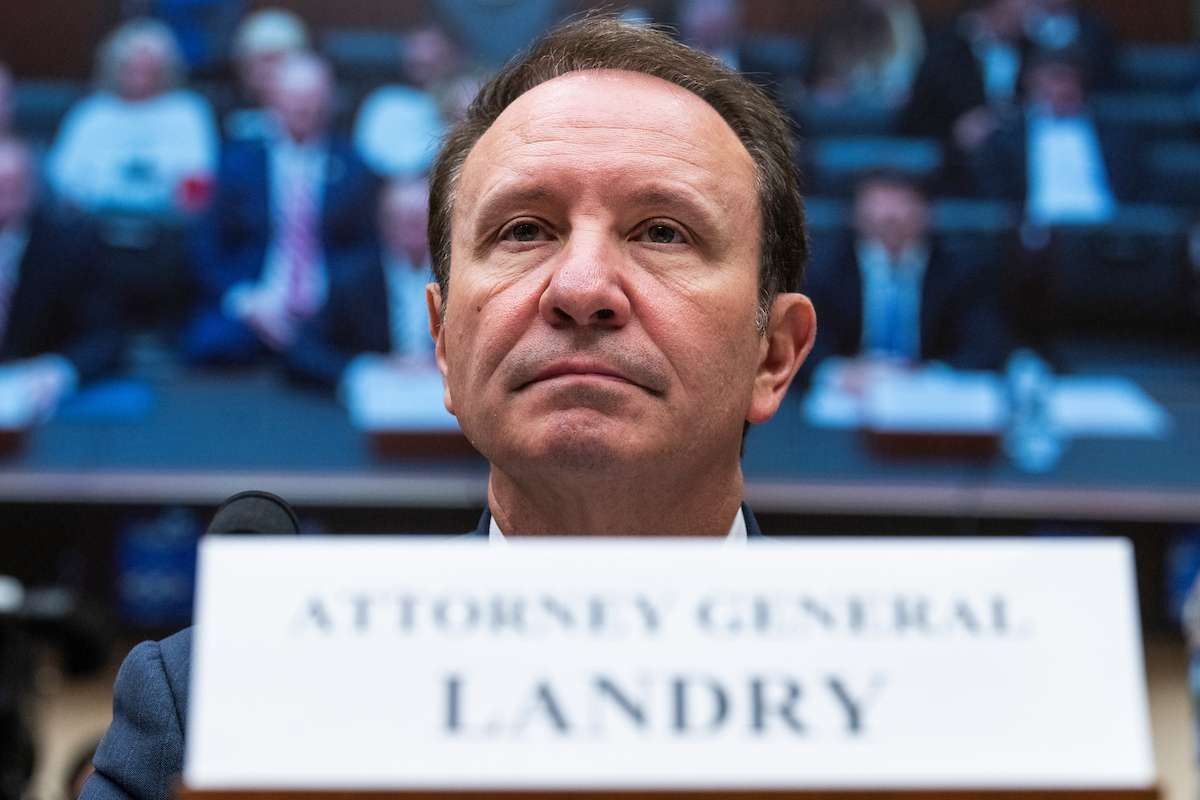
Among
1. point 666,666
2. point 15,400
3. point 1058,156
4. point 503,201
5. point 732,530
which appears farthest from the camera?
point 1058,156

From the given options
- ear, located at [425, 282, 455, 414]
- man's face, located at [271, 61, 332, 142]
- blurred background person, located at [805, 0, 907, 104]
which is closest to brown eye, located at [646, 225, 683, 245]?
ear, located at [425, 282, 455, 414]

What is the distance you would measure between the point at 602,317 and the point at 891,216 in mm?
5973

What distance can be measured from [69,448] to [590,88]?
604 cm

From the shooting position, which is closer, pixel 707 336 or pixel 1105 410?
pixel 707 336

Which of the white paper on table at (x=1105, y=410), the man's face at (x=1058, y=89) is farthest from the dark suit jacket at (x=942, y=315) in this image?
the man's face at (x=1058, y=89)

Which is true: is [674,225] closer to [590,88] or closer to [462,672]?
[590,88]

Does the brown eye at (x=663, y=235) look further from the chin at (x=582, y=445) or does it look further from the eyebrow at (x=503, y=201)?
the chin at (x=582, y=445)

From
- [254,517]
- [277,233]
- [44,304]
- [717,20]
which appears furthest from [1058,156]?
[254,517]

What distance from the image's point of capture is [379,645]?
987mm

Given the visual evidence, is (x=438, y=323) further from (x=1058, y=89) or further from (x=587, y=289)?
(x=1058, y=89)

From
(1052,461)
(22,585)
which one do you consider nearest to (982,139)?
(1052,461)

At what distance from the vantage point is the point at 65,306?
754 centimetres

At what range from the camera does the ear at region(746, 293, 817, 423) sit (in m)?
2.09

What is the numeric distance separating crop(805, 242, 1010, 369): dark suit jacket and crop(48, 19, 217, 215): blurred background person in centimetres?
320
